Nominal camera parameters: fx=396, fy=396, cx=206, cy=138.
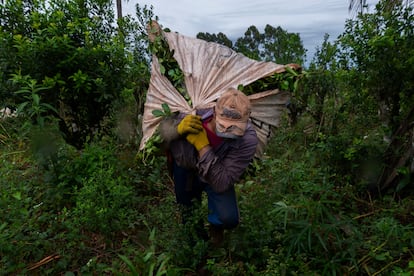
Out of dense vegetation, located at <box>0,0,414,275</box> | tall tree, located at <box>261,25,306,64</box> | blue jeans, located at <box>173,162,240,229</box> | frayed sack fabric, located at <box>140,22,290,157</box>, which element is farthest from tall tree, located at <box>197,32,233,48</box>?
blue jeans, located at <box>173,162,240,229</box>

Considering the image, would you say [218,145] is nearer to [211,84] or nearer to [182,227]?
[211,84]

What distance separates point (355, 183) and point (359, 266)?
3.50 feet

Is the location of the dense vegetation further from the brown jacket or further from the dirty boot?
the brown jacket

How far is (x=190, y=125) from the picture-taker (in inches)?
85.0

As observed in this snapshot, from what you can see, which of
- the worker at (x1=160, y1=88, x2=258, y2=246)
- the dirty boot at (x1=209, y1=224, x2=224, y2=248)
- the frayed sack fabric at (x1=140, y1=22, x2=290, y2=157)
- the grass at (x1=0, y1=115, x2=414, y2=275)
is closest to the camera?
the worker at (x1=160, y1=88, x2=258, y2=246)

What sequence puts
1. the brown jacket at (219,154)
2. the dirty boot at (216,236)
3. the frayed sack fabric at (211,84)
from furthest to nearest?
the dirty boot at (216,236) < the frayed sack fabric at (211,84) < the brown jacket at (219,154)

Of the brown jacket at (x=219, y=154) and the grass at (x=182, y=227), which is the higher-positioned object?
the brown jacket at (x=219, y=154)

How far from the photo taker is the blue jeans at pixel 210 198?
2.46m

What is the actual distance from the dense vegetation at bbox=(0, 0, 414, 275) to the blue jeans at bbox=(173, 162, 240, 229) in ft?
0.37

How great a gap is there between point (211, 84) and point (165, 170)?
181 centimetres

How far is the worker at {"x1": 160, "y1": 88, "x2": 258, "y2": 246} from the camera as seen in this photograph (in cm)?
209

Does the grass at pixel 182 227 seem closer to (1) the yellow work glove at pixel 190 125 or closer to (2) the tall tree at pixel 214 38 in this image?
(1) the yellow work glove at pixel 190 125

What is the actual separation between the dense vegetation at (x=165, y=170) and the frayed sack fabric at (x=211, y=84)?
0.33 feet

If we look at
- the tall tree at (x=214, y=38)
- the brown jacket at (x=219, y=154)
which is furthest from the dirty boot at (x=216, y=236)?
the tall tree at (x=214, y=38)
